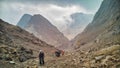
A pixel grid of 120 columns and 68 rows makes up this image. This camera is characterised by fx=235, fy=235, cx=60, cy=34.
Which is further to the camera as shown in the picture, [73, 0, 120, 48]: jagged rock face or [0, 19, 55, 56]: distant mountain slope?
[73, 0, 120, 48]: jagged rock face

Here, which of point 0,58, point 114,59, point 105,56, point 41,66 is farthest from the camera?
point 0,58

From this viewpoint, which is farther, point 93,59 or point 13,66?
point 13,66

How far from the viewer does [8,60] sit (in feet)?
117

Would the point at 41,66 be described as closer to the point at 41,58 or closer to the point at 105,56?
the point at 41,58

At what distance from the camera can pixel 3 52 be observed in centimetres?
3928

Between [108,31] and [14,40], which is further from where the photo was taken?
[108,31]

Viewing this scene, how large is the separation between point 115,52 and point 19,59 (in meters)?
18.2

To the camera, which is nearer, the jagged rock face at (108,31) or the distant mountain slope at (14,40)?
the distant mountain slope at (14,40)

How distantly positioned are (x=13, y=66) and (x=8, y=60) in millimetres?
3814

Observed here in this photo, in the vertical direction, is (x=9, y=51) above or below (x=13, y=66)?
above

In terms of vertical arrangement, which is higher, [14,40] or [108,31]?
[108,31]

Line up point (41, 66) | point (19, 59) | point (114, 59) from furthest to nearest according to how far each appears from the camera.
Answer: point (19, 59) → point (41, 66) → point (114, 59)

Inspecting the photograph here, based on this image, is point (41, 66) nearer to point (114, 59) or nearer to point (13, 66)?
point (13, 66)

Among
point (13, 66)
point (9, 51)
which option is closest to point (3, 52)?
point (9, 51)
